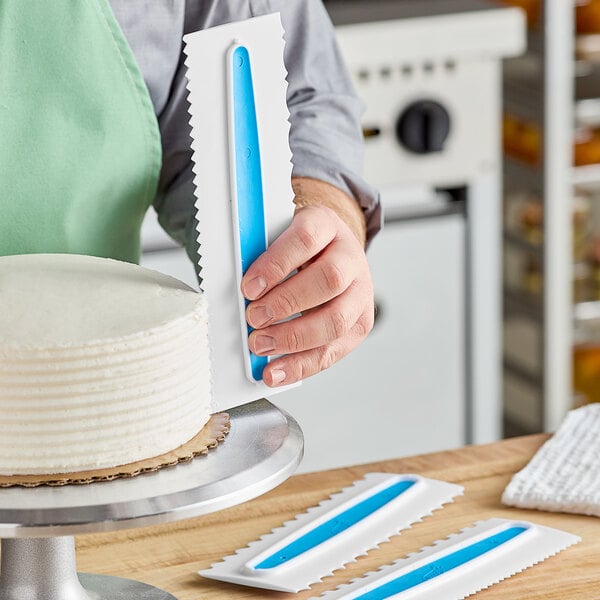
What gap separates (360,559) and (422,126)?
119 cm

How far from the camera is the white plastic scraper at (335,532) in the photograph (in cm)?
98

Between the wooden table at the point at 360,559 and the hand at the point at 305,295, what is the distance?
17 centimetres

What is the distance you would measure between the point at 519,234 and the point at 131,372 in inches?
76.1

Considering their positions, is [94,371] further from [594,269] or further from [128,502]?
[594,269]

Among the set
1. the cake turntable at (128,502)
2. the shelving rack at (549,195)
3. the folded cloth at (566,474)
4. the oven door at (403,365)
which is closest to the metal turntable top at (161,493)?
the cake turntable at (128,502)

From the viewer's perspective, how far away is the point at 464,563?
0.99 m

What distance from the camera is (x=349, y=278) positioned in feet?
3.23

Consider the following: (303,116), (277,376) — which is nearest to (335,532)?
(277,376)

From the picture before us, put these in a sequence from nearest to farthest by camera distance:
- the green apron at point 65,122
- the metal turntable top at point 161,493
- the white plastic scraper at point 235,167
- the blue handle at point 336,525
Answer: the metal turntable top at point 161,493
the white plastic scraper at point 235,167
the blue handle at point 336,525
the green apron at point 65,122

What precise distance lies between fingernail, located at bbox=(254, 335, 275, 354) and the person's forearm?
212 mm

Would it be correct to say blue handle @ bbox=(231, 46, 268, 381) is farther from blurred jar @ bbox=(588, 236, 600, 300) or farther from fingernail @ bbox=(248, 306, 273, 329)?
blurred jar @ bbox=(588, 236, 600, 300)

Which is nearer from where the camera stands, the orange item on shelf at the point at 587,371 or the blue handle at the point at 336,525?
the blue handle at the point at 336,525

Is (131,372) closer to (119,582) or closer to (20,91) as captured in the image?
(119,582)

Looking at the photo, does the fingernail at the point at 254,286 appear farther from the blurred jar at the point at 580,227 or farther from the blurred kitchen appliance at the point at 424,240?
the blurred jar at the point at 580,227
